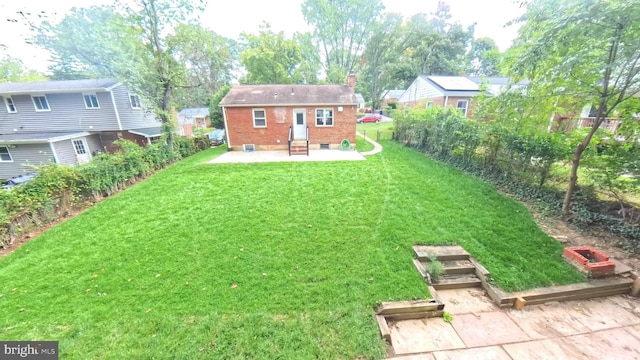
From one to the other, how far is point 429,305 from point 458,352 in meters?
0.61

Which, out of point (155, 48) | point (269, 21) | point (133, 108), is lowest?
point (133, 108)

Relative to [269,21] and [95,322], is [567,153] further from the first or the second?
[269,21]

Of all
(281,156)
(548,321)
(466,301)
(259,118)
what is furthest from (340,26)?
(548,321)

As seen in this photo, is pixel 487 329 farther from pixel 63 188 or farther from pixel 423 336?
pixel 63 188

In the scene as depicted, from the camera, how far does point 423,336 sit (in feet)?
10.1

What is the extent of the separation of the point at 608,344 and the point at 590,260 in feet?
6.11

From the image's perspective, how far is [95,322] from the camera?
324 centimetres

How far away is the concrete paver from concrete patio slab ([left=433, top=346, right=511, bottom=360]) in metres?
0.08

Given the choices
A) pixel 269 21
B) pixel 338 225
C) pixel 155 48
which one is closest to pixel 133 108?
pixel 155 48

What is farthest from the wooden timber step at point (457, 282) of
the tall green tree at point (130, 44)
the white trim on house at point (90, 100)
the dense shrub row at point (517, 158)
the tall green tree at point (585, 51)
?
the white trim on house at point (90, 100)

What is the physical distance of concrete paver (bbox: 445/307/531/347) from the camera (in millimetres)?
2992

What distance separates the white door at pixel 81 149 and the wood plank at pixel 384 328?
63.3ft

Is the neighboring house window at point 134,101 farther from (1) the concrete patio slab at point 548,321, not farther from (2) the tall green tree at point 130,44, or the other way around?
(1) the concrete patio slab at point 548,321

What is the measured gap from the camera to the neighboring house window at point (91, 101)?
14.4 m
